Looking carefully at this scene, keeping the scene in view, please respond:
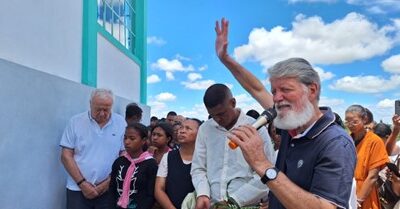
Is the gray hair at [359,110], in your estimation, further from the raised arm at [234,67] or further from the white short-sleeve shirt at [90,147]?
the white short-sleeve shirt at [90,147]

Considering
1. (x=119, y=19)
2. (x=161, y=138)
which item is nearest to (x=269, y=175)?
(x=161, y=138)

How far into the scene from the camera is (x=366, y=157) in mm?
4523

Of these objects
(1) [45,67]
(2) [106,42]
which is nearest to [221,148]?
(1) [45,67]

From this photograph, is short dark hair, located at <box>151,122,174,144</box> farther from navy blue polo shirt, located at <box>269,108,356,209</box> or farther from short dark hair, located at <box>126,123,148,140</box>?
navy blue polo shirt, located at <box>269,108,356,209</box>

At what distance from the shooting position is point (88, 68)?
5715mm

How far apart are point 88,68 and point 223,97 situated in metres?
3.30

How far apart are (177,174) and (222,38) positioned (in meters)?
1.30

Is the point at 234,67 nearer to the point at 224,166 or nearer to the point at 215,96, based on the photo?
the point at 215,96

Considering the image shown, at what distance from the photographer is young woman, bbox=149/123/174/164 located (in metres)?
4.43

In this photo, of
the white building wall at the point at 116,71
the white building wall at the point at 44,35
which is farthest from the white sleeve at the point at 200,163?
the white building wall at the point at 116,71

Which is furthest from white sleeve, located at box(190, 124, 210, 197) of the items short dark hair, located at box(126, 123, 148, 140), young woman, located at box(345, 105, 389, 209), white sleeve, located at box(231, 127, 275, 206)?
young woman, located at box(345, 105, 389, 209)

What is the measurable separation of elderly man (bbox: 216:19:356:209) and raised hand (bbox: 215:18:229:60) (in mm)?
961

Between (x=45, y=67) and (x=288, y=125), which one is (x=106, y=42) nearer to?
(x=45, y=67)

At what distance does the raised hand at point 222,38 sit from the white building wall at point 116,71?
3.92 metres
